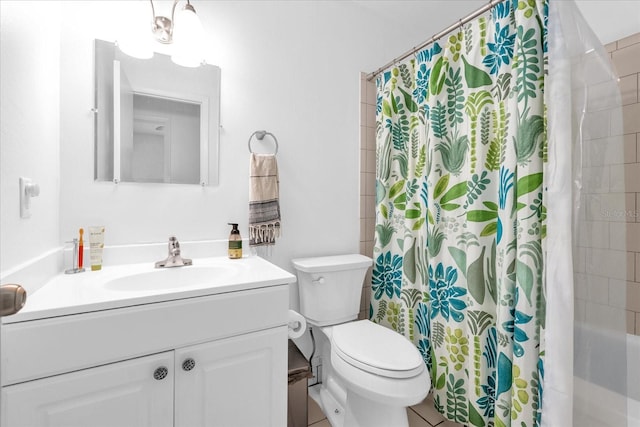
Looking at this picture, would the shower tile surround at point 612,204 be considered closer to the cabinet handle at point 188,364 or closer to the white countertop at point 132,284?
the white countertop at point 132,284

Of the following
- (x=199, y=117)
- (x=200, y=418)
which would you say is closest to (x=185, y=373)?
(x=200, y=418)

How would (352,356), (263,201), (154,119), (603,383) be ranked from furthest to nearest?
(263,201), (154,119), (352,356), (603,383)

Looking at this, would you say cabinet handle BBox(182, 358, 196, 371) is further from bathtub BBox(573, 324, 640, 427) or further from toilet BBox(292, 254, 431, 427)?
bathtub BBox(573, 324, 640, 427)

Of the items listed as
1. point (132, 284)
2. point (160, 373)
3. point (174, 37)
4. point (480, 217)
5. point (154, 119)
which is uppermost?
point (174, 37)

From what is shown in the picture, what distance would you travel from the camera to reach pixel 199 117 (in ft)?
4.64

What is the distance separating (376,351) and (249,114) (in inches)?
50.8

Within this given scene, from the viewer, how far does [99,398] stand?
808 mm

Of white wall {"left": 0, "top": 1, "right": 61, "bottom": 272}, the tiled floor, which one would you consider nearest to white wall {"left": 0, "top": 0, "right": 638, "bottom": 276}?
white wall {"left": 0, "top": 1, "right": 61, "bottom": 272}

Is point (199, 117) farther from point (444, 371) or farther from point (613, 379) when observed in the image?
point (613, 379)

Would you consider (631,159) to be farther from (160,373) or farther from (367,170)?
(160,373)

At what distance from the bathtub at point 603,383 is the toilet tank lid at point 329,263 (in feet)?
3.04

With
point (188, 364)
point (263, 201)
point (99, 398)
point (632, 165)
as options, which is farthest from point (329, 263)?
point (632, 165)

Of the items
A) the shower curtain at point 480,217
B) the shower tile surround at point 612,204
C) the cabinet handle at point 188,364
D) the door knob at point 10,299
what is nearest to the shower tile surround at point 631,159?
the shower tile surround at point 612,204

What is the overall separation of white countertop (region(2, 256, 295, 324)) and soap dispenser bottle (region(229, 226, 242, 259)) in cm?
3
